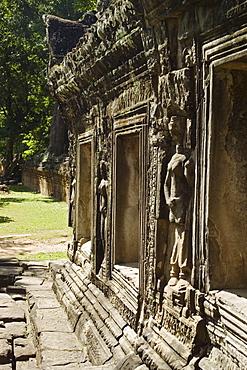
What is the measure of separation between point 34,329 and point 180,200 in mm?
3021

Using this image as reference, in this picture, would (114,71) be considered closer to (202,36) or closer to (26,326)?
(202,36)

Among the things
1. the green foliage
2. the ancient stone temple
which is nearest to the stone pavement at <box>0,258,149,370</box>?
the ancient stone temple

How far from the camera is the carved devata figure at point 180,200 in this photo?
3568 mm

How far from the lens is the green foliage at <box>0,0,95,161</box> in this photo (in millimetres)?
25438

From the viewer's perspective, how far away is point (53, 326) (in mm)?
5773

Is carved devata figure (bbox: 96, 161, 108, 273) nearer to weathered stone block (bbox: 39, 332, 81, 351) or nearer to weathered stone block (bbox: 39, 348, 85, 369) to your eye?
weathered stone block (bbox: 39, 332, 81, 351)

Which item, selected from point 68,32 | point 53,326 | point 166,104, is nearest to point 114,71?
point 166,104

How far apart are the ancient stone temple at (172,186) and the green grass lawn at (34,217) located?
7.01 metres

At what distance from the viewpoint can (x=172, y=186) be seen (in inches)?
147

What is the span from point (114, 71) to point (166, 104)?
1.53m

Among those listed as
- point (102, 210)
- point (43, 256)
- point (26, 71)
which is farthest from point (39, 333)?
point (26, 71)

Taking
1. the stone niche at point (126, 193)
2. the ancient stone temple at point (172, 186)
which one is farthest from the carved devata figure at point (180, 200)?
the stone niche at point (126, 193)

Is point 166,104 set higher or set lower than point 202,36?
lower

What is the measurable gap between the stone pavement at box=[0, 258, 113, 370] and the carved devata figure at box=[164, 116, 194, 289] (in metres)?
1.20
